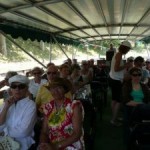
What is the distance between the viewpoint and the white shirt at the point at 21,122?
9.35ft

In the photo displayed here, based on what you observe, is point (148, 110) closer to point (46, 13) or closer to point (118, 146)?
point (118, 146)

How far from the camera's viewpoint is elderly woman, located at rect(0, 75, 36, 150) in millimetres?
2852

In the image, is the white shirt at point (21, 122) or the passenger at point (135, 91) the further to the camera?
the passenger at point (135, 91)

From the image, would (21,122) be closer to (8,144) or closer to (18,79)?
(8,144)

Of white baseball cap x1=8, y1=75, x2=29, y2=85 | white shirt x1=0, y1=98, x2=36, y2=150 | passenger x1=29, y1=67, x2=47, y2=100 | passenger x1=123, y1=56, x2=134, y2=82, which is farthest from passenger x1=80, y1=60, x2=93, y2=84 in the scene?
white shirt x1=0, y1=98, x2=36, y2=150

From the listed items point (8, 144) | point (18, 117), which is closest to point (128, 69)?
point (18, 117)

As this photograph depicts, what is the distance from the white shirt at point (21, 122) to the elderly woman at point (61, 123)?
0.48 ft

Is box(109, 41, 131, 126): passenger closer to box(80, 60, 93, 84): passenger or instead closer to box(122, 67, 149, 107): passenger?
box(122, 67, 149, 107): passenger

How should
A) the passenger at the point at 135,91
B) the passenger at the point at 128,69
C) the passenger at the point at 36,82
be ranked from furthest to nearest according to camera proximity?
1. the passenger at the point at 36,82
2. the passenger at the point at 128,69
3. the passenger at the point at 135,91

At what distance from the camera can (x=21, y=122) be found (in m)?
2.86

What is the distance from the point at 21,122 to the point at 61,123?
0.43 m

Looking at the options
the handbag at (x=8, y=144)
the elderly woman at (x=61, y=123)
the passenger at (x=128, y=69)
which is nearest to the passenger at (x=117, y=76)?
the passenger at (x=128, y=69)

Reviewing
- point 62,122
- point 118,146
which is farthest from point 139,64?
point 62,122

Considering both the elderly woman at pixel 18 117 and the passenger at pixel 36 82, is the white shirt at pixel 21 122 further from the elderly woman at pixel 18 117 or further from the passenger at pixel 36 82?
the passenger at pixel 36 82
